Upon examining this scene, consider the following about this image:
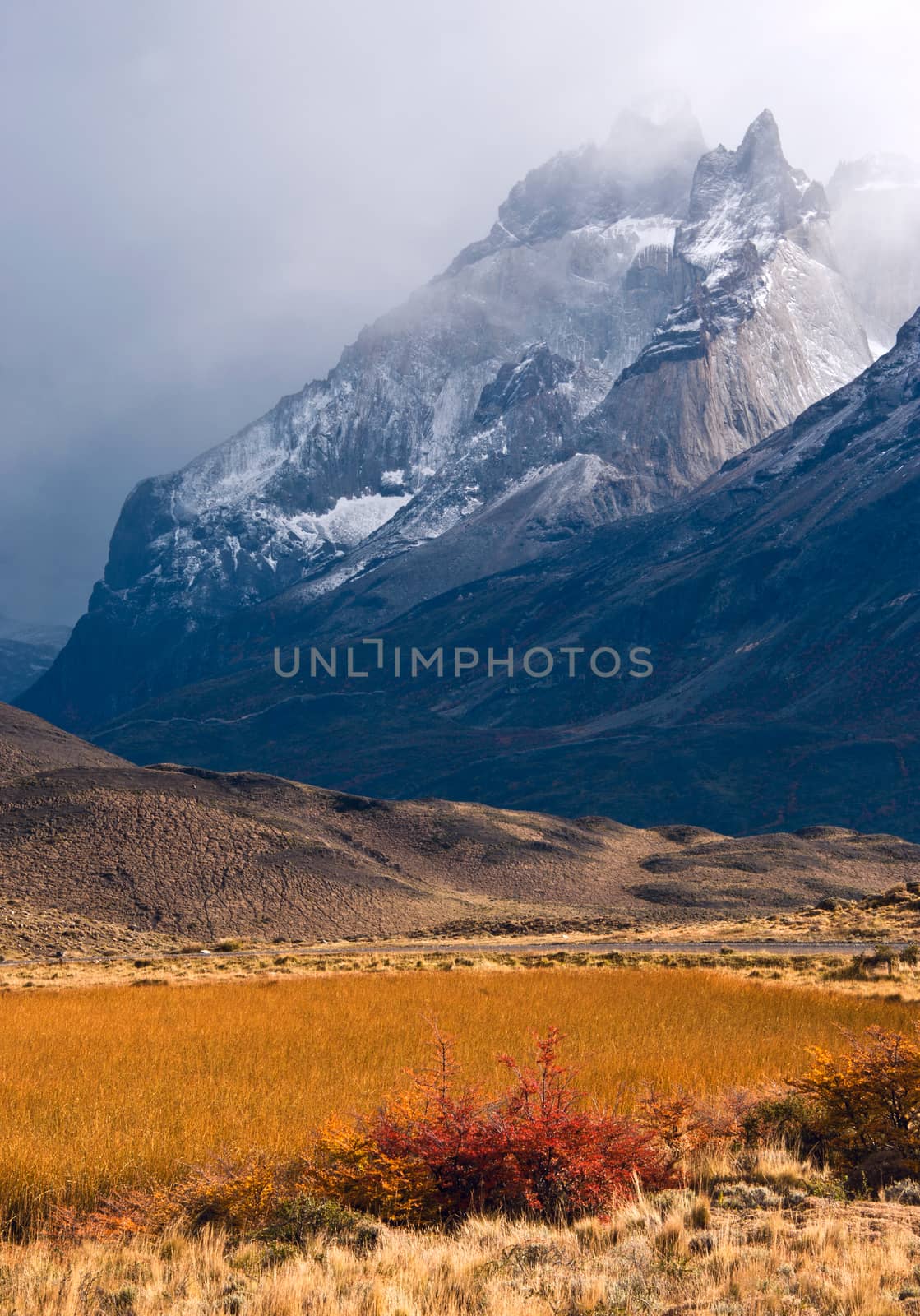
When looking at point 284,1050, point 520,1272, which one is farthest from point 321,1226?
point 284,1050

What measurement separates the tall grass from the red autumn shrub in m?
1.09

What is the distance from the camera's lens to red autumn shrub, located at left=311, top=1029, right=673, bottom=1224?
12625 mm

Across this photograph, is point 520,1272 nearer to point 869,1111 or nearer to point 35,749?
point 869,1111

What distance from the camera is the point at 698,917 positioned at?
9062 cm

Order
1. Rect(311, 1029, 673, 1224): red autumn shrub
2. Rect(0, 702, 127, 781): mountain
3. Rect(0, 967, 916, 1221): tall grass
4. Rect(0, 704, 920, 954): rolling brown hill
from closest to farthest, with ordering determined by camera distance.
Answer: Rect(311, 1029, 673, 1224): red autumn shrub < Rect(0, 967, 916, 1221): tall grass < Rect(0, 704, 920, 954): rolling brown hill < Rect(0, 702, 127, 781): mountain

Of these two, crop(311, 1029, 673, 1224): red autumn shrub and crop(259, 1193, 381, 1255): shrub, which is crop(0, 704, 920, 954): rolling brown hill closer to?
crop(311, 1029, 673, 1224): red autumn shrub

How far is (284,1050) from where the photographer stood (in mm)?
19984

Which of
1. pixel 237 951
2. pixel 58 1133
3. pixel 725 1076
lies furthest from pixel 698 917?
pixel 58 1133

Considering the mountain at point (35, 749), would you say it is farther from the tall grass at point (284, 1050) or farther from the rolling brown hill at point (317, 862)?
the tall grass at point (284, 1050)

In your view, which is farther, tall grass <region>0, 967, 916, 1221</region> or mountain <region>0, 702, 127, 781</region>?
mountain <region>0, 702, 127, 781</region>

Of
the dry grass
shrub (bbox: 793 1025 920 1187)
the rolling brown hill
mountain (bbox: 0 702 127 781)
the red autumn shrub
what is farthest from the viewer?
mountain (bbox: 0 702 127 781)

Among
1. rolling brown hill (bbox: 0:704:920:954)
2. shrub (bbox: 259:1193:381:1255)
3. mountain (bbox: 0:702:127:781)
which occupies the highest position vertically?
mountain (bbox: 0:702:127:781)

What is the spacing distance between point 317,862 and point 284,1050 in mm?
76357

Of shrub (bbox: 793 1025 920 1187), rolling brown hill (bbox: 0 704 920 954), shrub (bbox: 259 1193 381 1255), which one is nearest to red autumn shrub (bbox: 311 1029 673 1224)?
shrub (bbox: 259 1193 381 1255)
